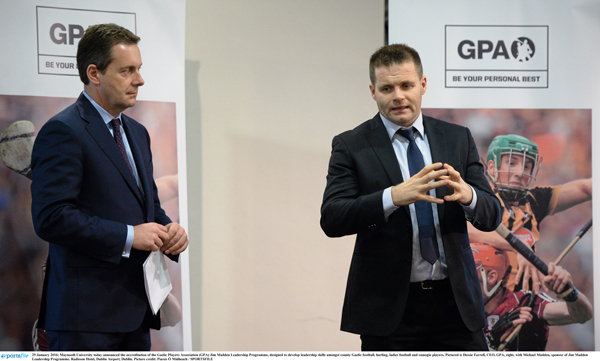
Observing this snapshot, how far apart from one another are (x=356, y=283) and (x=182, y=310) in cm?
153

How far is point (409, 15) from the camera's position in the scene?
3.32 metres

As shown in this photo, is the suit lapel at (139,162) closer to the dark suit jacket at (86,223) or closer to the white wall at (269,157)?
the dark suit jacket at (86,223)

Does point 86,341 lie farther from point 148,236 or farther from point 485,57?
point 485,57

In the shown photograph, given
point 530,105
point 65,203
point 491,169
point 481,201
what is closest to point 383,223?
point 481,201

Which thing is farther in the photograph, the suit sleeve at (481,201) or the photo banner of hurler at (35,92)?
the photo banner of hurler at (35,92)

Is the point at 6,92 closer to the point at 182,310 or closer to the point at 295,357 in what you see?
the point at 182,310

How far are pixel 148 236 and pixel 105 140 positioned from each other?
1.31ft

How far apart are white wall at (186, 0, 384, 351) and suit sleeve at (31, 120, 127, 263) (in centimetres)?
176

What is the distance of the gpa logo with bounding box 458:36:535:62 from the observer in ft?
10.9

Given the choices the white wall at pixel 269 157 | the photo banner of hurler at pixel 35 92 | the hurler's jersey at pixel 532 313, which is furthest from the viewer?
the white wall at pixel 269 157

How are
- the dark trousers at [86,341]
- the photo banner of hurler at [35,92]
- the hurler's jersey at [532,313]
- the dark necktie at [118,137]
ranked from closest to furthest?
the dark trousers at [86,341]
the dark necktie at [118,137]
the photo banner of hurler at [35,92]
the hurler's jersey at [532,313]

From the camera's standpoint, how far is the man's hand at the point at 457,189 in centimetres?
181

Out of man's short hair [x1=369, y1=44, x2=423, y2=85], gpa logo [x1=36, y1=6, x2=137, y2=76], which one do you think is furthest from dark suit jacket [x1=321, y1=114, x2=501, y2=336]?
gpa logo [x1=36, y1=6, x2=137, y2=76]

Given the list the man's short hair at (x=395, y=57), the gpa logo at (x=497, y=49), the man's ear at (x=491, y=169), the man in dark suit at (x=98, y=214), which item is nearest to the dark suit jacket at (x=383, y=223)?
the man's short hair at (x=395, y=57)
